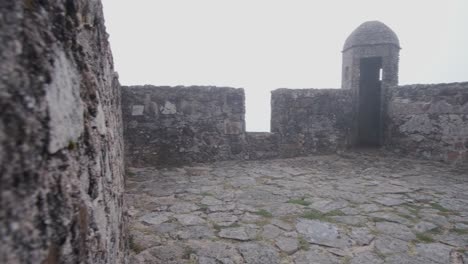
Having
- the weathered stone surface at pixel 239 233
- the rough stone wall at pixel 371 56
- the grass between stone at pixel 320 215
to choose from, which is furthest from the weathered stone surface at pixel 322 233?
the rough stone wall at pixel 371 56

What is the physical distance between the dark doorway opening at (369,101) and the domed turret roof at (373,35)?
0.66 m

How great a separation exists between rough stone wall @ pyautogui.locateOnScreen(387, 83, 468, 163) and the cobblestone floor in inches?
30.2

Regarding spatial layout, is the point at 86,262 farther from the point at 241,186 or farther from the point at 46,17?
the point at 241,186

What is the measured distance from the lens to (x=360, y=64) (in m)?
8.84

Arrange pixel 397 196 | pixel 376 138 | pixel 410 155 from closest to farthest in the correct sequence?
pixel 397 196, pixel 410 155, pixel 376 138

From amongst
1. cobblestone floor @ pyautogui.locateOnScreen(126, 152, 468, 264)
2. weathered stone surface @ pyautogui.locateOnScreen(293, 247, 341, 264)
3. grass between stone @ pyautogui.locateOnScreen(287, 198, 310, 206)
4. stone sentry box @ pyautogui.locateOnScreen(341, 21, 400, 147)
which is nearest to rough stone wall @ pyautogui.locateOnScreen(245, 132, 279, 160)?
cobblestone floor @ pyautogui.locateOnScreen(126, 152, 468, 264)

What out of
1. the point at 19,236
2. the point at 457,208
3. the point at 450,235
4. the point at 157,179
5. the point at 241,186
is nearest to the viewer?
the point at 19,236

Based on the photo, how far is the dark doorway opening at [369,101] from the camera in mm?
8805

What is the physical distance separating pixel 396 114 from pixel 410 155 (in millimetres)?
1004

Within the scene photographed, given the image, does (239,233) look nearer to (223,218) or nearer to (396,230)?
(223,218)

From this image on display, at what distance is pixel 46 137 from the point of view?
0.68m

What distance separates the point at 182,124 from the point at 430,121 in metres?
5.34

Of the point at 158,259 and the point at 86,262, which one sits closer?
the point at 86,262

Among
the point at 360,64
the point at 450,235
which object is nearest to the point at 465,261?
the point at 450,235
